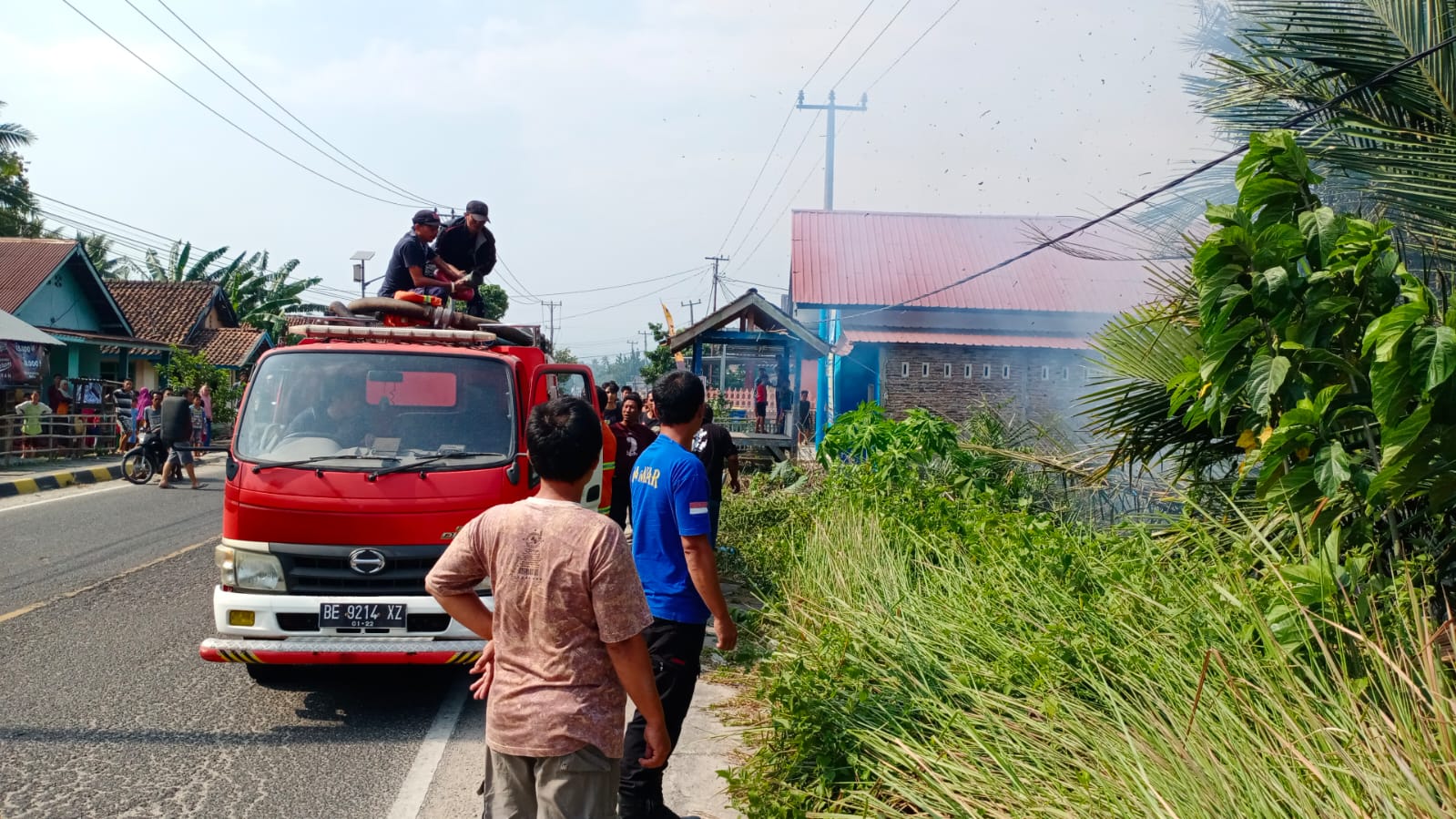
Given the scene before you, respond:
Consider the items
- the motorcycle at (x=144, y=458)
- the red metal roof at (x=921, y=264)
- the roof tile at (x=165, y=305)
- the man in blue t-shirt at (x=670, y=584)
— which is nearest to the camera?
the man in blue t-shirt at (x=670, y=584)

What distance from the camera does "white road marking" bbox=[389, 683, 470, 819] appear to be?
4.40 m

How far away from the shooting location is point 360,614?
17.5 feet

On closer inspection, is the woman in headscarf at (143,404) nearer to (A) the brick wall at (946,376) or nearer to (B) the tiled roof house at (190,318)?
(A) the brick wall at (946,376)

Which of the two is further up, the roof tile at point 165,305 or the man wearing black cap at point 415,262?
the roof tile at point 165,305

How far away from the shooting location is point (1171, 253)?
23.0 feet

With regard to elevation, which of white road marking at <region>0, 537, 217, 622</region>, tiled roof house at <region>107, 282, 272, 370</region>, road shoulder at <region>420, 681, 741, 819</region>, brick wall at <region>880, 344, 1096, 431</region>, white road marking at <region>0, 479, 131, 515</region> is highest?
tiled roof house at <region>107, 282, 272, 370</region>

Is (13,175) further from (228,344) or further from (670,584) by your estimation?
(670,584)

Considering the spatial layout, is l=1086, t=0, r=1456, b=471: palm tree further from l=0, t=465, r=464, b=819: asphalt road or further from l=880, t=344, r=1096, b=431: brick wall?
l=880, t=344, r=1096, b=431: brick wall

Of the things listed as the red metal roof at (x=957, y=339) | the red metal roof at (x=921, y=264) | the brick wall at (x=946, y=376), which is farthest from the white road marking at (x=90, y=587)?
the red metal roof at (x=921, y=264)

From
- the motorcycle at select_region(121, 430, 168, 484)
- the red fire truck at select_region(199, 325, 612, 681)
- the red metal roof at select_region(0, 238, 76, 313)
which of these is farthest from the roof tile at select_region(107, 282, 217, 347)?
the red fire truck at select_region(199, 325, 612, 681)

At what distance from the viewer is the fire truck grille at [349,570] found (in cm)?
539

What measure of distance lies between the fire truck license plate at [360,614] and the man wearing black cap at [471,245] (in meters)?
3.53

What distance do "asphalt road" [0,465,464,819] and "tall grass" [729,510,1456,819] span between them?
188 centimetres

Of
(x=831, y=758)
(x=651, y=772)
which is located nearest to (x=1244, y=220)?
(x=831, y=758)
